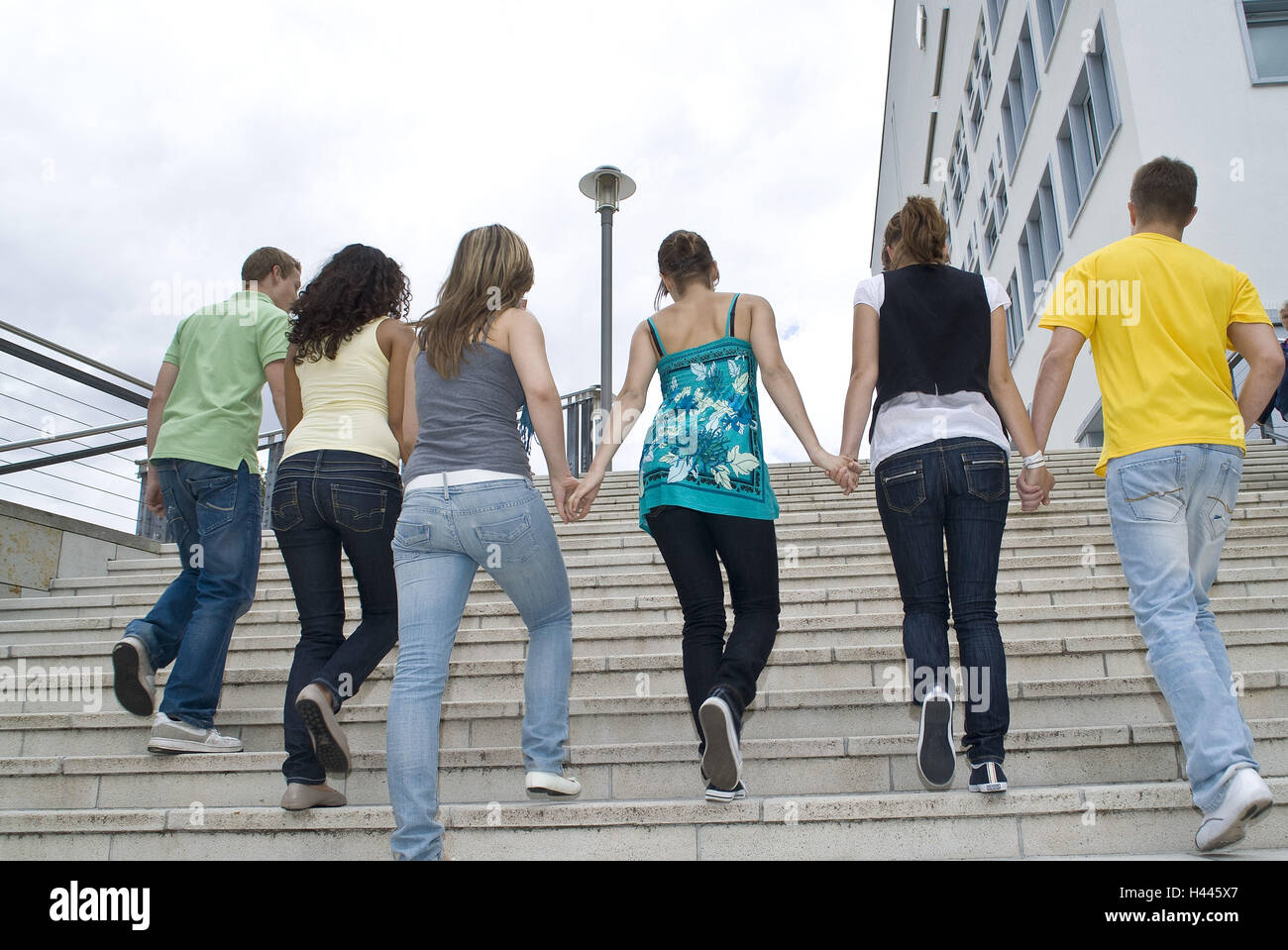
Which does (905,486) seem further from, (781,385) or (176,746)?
(176,746)

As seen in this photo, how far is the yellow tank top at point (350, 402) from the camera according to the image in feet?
10.8

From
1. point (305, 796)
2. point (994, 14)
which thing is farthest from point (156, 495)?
point (994, 14)

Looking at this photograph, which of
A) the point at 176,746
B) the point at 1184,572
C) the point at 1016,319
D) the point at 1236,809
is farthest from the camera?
the point at 1016,319

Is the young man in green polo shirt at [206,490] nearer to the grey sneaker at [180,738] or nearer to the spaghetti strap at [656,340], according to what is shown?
the grey sneaker at [180,738]

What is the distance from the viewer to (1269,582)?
4.82m

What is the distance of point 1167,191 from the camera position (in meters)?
3.17

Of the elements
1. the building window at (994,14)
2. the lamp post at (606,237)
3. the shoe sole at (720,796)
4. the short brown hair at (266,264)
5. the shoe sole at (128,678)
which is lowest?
the shoe sole at (720,796)

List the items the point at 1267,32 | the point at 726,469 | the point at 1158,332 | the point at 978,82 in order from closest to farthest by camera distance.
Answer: the point at 1158,332 < the point at 726,469 < the point at 1267,32 < the point at 978,82

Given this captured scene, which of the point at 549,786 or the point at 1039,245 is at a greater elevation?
the point at 1039,245

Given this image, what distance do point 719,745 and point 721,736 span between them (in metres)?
0.03

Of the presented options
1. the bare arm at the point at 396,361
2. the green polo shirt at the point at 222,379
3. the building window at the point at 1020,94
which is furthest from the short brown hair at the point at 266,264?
the building window at the point at 1020,94

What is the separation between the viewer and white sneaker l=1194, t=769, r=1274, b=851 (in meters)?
2.45

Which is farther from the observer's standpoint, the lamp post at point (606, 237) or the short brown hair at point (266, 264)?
the lamp post at point (606, 237)
